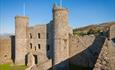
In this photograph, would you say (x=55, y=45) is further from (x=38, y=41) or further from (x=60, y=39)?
(x=38, y=41)

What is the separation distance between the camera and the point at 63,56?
26.3 meters

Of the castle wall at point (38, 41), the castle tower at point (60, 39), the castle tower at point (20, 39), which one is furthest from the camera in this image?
the castle tower at point (20, 39)

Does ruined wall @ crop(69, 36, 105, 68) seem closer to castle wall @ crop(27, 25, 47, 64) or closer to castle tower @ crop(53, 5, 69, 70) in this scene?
castle tower @ crop(53, 5, 69, 70)

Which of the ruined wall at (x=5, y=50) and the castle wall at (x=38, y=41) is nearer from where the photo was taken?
the castle wall at (x=38, y=41)

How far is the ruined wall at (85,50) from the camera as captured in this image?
24264 mm

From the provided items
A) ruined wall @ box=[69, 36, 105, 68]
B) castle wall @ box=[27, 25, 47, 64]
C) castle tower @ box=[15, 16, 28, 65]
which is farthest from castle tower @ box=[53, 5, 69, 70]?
castle tower @ box=[15, 16, 28, 65]

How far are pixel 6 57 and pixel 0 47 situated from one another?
201 cm

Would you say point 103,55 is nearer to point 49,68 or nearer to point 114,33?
point 114,33

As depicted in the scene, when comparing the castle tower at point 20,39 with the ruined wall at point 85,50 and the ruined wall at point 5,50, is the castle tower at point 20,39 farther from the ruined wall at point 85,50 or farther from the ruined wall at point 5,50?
the ruined wall at point 85,50

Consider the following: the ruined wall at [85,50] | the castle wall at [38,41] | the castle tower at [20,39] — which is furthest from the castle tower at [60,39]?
the castle tower at [20,39]

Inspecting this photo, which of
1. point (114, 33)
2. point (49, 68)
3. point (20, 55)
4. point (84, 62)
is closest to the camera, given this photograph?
point (114, 33)

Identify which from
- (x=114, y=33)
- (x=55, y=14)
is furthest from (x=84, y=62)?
(x=114, y=33)

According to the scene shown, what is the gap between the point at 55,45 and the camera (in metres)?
26.9

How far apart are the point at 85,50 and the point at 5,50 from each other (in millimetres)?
16223
